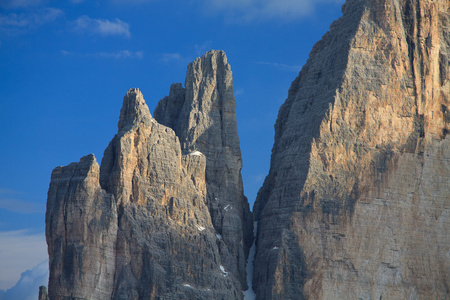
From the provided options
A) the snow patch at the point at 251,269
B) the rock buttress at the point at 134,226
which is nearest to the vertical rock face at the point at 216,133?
the snow patch at the point at 251,269

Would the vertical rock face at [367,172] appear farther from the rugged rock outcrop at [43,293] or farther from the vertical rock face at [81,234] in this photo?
the rugged rock outcrop at [43,293]

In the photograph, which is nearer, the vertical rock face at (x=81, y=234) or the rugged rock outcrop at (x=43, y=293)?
the rugged rock outcrop at (x=43, y=293)

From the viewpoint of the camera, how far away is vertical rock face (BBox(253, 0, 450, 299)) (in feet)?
452

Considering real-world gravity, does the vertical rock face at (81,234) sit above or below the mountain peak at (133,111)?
below

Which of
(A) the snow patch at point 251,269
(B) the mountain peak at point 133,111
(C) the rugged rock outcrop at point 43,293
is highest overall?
(B) the mountain peak at point 133,111

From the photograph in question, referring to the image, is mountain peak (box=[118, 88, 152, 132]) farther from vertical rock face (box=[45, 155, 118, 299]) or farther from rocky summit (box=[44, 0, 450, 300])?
vertical rock face (box=[45, 155, 118, 299])

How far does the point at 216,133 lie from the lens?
151 metres

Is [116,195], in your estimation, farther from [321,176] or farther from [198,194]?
[321,176]

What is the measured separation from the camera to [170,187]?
456 feet

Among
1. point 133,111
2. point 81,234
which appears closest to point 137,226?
point 81,234

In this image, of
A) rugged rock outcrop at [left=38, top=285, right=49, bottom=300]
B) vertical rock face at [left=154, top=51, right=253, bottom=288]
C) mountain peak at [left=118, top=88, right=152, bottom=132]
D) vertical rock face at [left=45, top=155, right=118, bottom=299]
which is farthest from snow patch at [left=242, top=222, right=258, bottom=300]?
rugged rock outcrop at [left=38, top=285, right=49, bottom=300]

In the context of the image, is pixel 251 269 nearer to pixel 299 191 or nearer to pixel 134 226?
pixel 299 191

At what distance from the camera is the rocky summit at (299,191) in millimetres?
133250

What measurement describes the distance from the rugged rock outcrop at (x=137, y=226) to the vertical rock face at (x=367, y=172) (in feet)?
22.9
